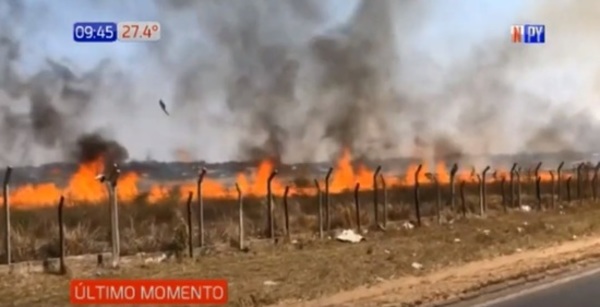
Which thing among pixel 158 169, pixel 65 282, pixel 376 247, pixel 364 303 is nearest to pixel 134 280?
pixel 65 282

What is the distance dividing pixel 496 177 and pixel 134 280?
28.4 meters

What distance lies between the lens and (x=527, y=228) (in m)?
28.7

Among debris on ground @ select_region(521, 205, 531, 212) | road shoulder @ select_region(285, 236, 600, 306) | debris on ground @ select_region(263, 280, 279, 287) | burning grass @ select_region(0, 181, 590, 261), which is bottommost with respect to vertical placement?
debris on ground @ select_region(521, 205, 531, 212)

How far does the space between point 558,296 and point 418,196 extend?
53.3ft

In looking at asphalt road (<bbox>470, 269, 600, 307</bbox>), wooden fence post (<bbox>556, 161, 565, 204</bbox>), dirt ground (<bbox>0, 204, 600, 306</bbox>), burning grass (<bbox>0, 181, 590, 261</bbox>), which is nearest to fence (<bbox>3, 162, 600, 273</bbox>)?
wooden fence post (<bbox>556, 161, 565, 204</bbox>)

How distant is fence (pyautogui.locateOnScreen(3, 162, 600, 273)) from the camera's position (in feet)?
61.9

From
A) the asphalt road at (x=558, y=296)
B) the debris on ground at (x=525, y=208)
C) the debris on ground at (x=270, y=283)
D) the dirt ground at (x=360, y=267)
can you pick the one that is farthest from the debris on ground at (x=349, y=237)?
the debris on ground at (x=525, y=208)

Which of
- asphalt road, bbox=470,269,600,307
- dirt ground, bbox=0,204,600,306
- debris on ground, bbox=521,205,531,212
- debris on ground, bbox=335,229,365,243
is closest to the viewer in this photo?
asphalt road, bbox=470,269,600,307

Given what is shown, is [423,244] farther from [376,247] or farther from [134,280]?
[134,280]

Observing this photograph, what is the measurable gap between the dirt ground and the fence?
762 millimetres

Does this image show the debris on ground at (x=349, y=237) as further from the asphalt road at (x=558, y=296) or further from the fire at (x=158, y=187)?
the asphalt road at (x=558, y=296)

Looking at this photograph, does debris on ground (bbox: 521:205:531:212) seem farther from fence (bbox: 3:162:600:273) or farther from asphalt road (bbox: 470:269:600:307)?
asphalt road (bbox: 470:269:600:307)

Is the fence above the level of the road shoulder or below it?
above

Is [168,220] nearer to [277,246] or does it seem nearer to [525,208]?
[277,246]
